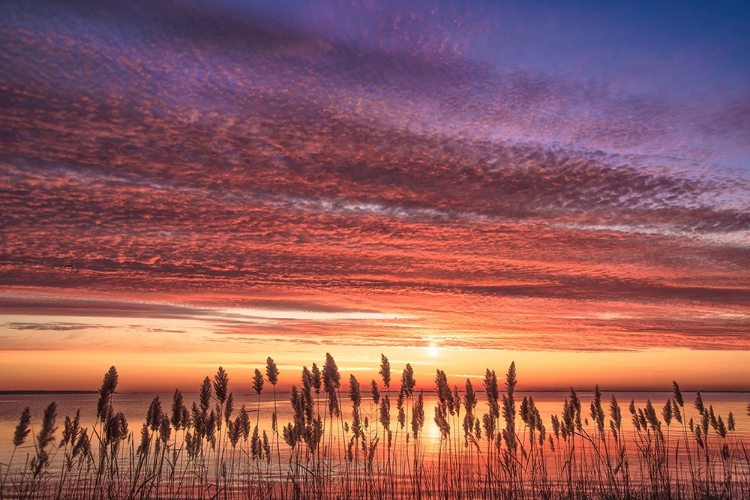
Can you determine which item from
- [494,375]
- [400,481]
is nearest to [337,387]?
[494,375]

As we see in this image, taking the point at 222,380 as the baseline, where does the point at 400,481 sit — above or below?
below

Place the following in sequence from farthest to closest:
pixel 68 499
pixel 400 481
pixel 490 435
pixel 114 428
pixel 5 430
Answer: pixel 5 430 → pixel 400 481 → pixel 490 435 → pixel 68 499 → pixel 114 428

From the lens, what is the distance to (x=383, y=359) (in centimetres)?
1201

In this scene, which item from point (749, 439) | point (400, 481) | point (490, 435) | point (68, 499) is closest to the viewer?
point (68, 499)

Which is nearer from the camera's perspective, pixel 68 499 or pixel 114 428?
pixel 114 428

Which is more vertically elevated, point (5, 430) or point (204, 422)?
point (204, 422)

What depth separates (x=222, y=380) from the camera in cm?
1027

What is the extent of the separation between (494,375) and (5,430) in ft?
115

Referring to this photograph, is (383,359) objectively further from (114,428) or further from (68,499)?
(68,499)

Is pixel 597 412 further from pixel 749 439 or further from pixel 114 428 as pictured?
pixel 749 439

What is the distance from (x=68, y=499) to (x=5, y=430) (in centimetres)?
3034

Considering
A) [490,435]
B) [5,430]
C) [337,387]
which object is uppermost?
[337,387]

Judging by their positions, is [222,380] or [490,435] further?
[490,435]

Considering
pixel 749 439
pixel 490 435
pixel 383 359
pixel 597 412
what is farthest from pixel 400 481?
pixel 749 439
